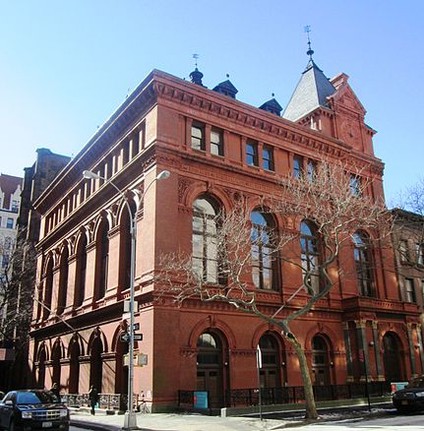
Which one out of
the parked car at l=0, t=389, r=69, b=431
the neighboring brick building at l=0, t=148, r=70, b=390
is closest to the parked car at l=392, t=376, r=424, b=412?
the parked car at l=0, t=389, r=69, b=431

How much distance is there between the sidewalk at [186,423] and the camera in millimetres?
18266

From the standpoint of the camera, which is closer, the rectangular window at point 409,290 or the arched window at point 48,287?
the rectangular window at point 409,290

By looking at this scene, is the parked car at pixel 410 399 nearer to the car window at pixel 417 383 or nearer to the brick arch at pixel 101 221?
the car window at pixel 417 383

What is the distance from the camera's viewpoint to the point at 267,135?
33750mm

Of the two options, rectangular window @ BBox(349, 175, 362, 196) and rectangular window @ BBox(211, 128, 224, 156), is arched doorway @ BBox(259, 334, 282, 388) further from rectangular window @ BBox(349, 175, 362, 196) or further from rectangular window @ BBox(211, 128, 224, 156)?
rectangular window @ BBox(211, 128, 224, 156)

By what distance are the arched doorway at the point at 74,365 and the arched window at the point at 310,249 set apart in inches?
674

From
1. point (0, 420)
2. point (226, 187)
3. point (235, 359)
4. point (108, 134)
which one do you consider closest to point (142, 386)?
point (235, 359)

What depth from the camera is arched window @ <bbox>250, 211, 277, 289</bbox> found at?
3067 centimetres

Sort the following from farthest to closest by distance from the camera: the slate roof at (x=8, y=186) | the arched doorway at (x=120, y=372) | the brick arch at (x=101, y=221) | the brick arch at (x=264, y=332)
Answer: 1. the slate roof at (x=8, y=186)
2. the brick arch at (x=101, y=221)
3. the brick arch at (x=264, y=332)
4. the arched doorway at (x=120, y=372)

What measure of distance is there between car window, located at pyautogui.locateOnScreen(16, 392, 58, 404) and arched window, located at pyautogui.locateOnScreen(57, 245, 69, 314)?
2290 centimetres

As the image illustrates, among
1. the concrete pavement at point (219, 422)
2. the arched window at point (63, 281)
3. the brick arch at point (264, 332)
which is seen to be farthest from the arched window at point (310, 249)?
the arched window at point (63, 281)

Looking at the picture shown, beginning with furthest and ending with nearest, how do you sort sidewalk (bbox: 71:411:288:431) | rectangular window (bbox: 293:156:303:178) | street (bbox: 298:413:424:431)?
rectangular window (bbox: 293:156:303:178)
sidewalk (bbox: 71:411:288:431)
street (bbox: 298:413:424:431)

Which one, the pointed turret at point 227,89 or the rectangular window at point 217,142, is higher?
the pointed turret at point 227,89

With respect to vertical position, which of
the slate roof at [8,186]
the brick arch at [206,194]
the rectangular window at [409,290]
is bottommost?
the rectangular window at [409,290]
